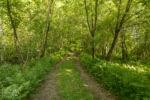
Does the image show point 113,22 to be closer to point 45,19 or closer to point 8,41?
point 45,19

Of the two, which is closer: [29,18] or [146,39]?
[29,18]

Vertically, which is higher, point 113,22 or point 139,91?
point 113,22

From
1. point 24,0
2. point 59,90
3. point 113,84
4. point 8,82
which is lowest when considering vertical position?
point 59,90

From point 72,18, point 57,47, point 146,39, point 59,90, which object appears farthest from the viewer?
point 57,47

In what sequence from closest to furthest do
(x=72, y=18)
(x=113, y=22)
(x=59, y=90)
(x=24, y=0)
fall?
(x=59, y=90) < (x=24, y=0) < (x=113, y=22) < (x=72, y=18)

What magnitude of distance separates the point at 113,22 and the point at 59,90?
10.9m

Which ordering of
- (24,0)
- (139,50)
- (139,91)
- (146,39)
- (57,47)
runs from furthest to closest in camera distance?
(57,47) → (139,50) → (146,39) → (24,0) → (139,91)

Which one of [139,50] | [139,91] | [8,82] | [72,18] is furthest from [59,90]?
[139,50]

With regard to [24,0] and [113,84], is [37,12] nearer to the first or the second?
[24,0]

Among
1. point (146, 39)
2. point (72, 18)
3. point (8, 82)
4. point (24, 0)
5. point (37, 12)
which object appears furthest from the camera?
point (72, 18)

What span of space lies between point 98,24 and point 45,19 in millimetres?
7615

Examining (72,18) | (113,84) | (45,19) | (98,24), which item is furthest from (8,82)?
(72,18)

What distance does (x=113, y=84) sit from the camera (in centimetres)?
530

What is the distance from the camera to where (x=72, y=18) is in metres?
20.3
